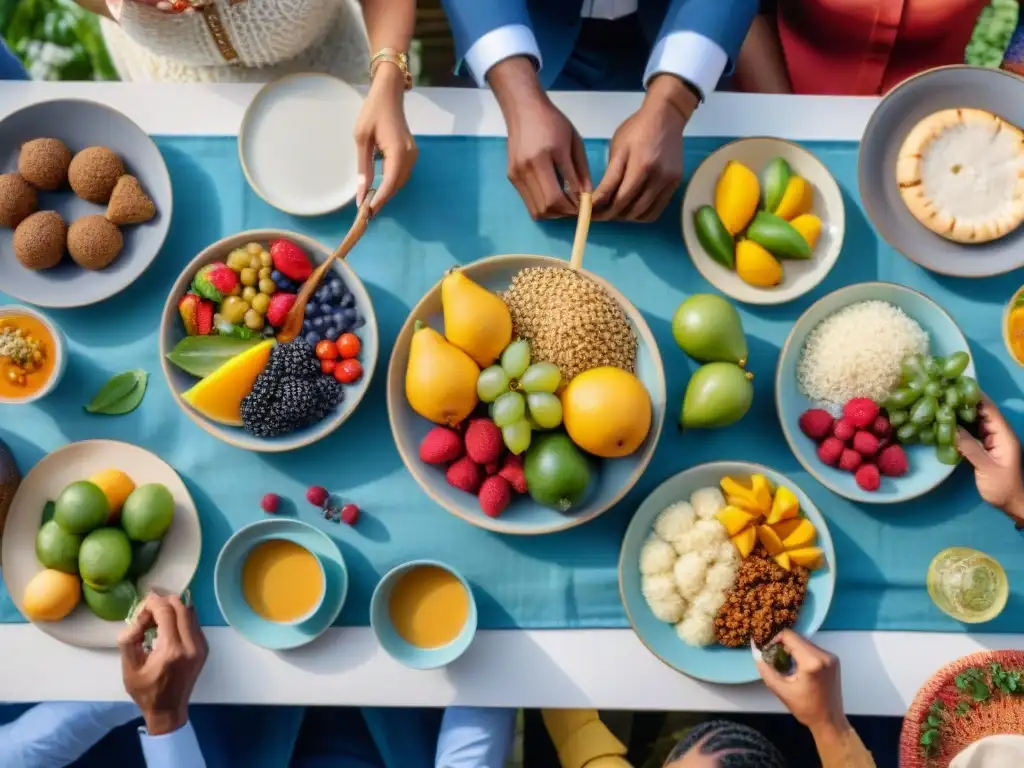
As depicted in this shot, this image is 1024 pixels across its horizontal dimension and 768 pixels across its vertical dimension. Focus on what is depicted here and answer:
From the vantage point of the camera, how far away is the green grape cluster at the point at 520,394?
3.00 ft

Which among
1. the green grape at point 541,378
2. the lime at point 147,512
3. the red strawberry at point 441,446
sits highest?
the green grape at point 541,378

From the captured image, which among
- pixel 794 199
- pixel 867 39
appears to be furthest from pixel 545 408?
pixel 867 39

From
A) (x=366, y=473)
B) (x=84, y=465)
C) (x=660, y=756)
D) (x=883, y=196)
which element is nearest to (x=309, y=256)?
(x=366, y=473)

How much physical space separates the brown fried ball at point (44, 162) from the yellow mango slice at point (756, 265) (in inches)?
37.4

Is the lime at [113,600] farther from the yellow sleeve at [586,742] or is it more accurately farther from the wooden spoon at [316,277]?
the yellow sleeve at [586,742]

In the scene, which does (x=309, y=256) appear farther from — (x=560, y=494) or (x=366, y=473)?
(x=560, y=494)

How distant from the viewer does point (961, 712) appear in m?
0.96

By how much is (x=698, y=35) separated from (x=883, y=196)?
13.8 inches

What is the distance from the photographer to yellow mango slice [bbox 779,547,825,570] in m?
0.99

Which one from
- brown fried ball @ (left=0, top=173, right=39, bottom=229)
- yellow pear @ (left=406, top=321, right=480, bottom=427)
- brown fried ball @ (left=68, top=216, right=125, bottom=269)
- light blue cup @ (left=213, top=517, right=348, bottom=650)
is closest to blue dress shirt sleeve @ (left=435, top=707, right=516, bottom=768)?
light blue cup @ (left=213, top=517, right=348, bottom=650)

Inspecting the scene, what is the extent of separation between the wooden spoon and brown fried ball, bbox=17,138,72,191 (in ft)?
1.26

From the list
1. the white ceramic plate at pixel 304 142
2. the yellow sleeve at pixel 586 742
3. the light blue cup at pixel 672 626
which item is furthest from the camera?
the yellow sleeve at pixel 586 742

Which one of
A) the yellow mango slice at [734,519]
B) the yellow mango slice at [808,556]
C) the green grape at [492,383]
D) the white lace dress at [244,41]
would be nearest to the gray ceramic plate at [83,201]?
the white lace dress at [244,41]

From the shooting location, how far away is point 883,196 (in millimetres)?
1104
